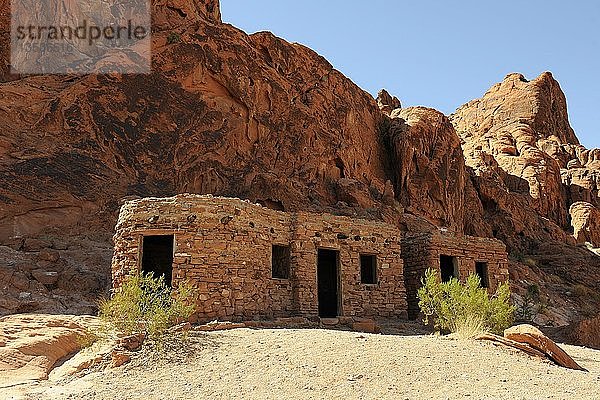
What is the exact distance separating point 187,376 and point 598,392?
608 centimetres

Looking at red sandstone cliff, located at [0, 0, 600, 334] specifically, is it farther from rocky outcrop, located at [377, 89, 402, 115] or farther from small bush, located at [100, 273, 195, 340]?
Answer: rocky outcrop, located at [377, 89, 402, 115]

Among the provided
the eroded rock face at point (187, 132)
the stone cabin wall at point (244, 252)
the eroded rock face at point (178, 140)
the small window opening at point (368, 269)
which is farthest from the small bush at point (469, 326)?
the eroded rock face at point (187, 132)

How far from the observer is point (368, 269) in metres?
17.2

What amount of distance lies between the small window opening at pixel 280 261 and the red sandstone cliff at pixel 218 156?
5.82 m

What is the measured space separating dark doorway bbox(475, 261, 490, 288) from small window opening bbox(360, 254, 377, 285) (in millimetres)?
4186

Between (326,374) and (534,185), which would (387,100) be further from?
(326,374)

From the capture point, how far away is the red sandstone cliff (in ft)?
67.0

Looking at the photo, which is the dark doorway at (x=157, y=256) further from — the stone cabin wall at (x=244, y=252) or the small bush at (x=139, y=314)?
the small bush at (x=139, y=314)

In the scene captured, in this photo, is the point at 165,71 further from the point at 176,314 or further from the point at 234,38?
the point at 176,314

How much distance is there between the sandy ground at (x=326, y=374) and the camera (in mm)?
7812

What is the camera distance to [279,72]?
2892 cm

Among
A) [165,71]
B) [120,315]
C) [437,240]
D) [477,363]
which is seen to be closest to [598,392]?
[477,363]

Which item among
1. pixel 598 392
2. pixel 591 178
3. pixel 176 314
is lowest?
pixel 598 392

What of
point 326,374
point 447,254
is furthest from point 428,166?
point 326,374
